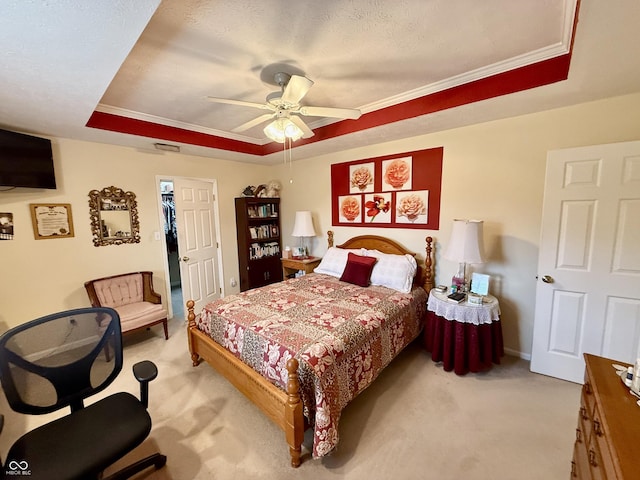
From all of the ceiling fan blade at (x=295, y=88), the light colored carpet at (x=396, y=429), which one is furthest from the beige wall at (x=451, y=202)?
the ceiling fan blade at (x=295, y=88)

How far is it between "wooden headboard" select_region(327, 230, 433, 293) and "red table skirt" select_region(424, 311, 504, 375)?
2.13 ft

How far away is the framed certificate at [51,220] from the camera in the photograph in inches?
106

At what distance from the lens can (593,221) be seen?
82.3 inches

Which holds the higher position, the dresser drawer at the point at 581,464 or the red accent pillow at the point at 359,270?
the red accent pillow at the point at 359,270

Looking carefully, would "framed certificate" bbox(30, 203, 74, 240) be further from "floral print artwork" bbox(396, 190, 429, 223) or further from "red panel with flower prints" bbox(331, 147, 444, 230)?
"floral print artwork" bbox(396, 190, 429, 223)

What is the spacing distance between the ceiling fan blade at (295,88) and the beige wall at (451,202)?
183cm

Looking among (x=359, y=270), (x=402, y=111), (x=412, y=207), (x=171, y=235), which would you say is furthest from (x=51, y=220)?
(x=412, y=207)

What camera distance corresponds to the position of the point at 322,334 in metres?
1.86

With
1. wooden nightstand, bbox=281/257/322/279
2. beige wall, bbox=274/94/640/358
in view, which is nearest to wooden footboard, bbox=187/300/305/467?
wooden nightstand, bbox=281/257/322/279

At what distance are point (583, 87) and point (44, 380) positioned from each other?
12.6ft

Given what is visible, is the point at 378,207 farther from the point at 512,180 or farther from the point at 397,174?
the point at 512,180

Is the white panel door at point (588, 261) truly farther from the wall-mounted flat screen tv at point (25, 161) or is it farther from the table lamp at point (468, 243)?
the wall-mounted flat screen tv at point (25, 161)

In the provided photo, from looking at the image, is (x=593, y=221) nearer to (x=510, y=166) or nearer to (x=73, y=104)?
(x=510, y=166)

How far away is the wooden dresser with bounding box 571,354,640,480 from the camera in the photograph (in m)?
0.74
